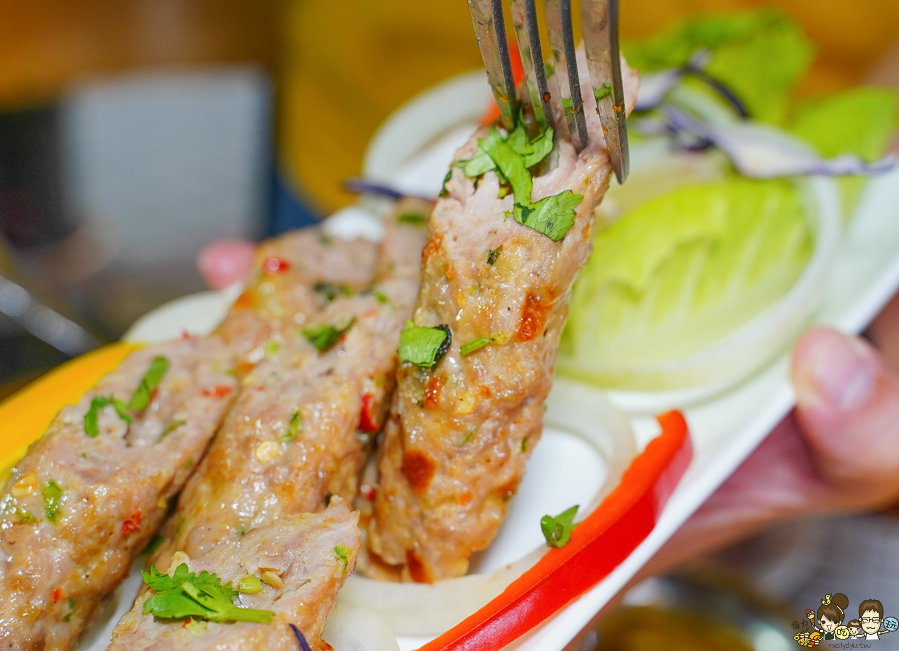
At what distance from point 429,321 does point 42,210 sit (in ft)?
18.7

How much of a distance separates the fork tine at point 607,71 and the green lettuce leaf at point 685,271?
1080 mm

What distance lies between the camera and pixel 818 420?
8.09ft

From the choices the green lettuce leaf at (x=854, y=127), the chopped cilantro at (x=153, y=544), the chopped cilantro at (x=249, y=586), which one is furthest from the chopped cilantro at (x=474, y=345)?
the green lettuce leaf at (x=854, y=127)

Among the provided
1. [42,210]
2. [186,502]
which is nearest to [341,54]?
[42,210]

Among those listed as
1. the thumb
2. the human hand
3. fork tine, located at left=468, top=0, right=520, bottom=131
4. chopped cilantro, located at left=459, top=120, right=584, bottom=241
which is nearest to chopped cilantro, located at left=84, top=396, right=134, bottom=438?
chopped cilantro, located at left=459, top=120, right=584, bottom=241

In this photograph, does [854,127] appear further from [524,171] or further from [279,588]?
[279,588]

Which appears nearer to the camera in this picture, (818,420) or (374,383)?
(374,383)

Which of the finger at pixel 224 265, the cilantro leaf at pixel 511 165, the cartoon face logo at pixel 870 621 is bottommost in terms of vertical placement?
the cartoon face logo at pixel 870 621

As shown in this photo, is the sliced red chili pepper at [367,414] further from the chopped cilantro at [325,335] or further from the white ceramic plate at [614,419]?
the white ceramic plate at [614,419]

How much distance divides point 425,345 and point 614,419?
852mm

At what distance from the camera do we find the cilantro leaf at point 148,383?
1896 mm

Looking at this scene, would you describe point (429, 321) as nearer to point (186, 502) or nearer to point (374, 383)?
point (374, 383)

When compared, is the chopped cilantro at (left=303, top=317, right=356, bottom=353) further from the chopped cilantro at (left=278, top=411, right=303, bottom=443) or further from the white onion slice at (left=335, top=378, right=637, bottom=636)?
the white onion slice at (left=335, top=378, right=637, bottom=636)

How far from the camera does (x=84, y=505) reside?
1666 mm
